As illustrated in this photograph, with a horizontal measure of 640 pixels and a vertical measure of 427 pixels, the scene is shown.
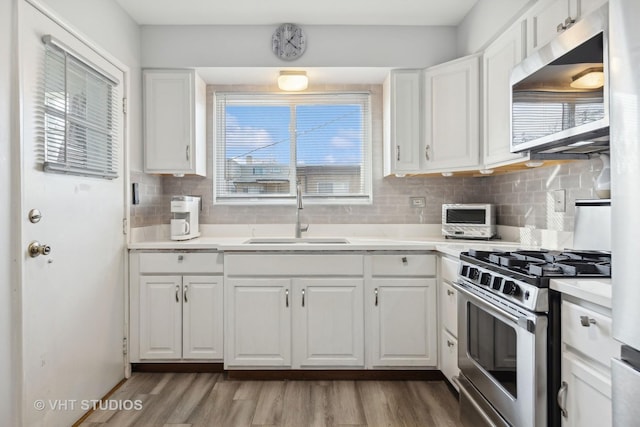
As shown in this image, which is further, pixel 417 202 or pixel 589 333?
pixel 417 202

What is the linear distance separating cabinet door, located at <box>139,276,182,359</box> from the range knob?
6.70 feet

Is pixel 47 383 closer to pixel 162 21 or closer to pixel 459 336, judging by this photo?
pixel 459 336

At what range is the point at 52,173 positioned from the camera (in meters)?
1.92

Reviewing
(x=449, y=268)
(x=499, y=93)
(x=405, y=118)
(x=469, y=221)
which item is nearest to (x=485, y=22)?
(x=499, y=93)

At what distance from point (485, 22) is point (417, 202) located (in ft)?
4.67

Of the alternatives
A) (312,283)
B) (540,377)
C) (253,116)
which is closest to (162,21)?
(253,116)

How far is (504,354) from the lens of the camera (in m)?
1.71

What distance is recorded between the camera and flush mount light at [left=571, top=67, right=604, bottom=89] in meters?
1.48

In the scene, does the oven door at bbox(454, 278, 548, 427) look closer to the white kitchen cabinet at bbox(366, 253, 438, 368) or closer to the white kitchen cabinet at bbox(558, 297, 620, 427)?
the white kitchen cabinet at bbox(558, 297, 620, 427)

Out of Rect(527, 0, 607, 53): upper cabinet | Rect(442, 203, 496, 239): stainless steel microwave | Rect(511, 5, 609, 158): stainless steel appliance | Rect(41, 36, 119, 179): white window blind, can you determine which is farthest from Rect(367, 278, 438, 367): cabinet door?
Rect(41, 36, 119, 179): white window blind

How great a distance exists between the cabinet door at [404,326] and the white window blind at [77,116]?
6.20 ft

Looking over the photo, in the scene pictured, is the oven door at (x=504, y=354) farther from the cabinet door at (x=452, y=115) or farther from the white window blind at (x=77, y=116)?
the white window blind at (x=77, y=116)

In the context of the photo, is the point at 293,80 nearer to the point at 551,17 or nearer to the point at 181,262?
the point at 181,262

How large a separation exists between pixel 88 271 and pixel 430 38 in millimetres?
2841
